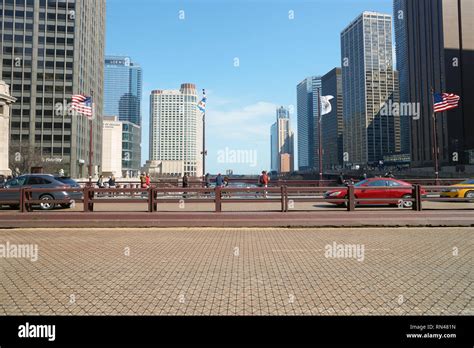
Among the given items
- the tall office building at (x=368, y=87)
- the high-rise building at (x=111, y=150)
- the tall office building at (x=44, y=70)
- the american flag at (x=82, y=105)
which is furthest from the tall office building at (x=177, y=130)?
the american flag at (x=82, y=105)

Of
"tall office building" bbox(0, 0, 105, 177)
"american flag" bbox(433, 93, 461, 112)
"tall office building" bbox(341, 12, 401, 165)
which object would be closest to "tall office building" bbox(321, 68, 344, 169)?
"tall office building" bbox(341, 12, 401, 165)

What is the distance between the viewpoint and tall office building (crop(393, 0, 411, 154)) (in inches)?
5315

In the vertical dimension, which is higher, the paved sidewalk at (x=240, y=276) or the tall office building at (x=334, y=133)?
the tall office building at (x=334, y=133)

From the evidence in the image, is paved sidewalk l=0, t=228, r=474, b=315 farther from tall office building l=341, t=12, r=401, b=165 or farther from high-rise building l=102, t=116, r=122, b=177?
high-rise building l=102, t=116, r=122, b=177

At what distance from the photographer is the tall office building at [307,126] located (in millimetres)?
106125

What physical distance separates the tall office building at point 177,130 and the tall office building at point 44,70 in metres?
25.1

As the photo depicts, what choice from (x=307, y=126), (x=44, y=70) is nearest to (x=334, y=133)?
(x=307, y=126)

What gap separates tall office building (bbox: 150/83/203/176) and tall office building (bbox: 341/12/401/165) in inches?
1417

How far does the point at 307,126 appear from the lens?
142m

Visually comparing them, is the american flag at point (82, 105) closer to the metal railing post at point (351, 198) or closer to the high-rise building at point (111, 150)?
the metal railing post at point (351, 198)

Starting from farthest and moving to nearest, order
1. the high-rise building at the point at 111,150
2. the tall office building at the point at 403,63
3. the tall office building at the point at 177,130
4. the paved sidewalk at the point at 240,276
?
the high-rise building at the point at 111,150 → the tall office building at the point at 403,63 → the tall office building at the point at 177,130 → the paved sidewalk at the point at 240,276

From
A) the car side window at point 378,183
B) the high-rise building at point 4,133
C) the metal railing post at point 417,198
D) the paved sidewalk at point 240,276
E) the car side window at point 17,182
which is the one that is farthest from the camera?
the high-rise building at point 4,133

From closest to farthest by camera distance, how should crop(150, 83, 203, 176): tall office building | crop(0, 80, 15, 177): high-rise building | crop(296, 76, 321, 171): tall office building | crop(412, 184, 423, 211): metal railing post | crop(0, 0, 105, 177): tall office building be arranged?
crop(412, 184, 423, 211): metal railing post → crop(0, 80, 15, 177): high-rise building → crop(150, 83, 203, 176): tall office building → crop(0, 0, 105, 177): tall office building → crop(296, 76, 321, 171): tall office building
